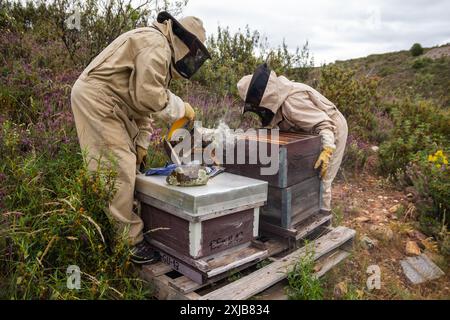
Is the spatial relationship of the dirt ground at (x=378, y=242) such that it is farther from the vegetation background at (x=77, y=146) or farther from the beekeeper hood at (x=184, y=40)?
the beekeeper hood at (x=184, y=40)

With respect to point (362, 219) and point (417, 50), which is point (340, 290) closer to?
point (362, 219)

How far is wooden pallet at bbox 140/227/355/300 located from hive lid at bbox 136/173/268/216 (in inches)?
18.4

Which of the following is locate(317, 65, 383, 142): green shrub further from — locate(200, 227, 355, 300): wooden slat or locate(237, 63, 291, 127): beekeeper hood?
locate(200, 227, 355, 300): wooden slat

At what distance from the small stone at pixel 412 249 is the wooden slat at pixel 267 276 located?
0.80 meters

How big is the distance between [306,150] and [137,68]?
58.4 inches

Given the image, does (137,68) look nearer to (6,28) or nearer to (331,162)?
(331,162)

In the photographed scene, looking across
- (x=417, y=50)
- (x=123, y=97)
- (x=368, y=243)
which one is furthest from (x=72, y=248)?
(x=417, y=50)

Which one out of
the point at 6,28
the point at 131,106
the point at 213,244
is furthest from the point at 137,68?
the point at 6,28

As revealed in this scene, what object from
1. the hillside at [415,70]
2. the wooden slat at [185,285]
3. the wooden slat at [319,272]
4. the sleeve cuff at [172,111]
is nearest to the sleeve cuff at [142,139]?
the sleeve cuff at [172,111]

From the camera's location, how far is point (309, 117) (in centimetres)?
335

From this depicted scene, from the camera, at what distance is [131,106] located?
9.14 feet

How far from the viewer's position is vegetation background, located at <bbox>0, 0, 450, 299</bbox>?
2.33 metres

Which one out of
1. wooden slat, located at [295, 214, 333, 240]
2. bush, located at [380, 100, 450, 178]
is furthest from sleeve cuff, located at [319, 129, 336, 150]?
bush, located at [380, 100, 450, 178]

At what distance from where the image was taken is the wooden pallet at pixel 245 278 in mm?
2299
